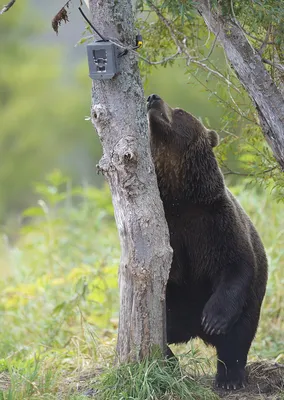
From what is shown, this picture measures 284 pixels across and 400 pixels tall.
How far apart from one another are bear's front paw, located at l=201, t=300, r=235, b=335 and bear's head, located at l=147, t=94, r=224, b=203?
0.75 meters

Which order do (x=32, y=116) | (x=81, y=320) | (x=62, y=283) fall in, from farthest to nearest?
(x=32, y=116)
(x=62, y=283)
(x=81, y=320)

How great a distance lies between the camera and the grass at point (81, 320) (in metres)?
4.72

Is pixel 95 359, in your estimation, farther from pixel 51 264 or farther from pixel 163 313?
pixel 51 264

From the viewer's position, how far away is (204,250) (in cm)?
546

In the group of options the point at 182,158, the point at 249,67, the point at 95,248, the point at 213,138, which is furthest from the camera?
the point at 95,248

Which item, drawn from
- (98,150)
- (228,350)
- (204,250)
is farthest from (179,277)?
(98,150)

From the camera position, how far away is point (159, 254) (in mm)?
4773

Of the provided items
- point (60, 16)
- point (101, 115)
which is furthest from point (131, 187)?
point (60, 16)

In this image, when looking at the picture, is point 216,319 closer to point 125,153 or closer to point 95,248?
point 125,153

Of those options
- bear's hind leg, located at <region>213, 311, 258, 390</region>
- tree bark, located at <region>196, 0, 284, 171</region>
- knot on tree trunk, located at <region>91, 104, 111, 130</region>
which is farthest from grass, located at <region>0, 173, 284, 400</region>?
tree bark, located at <region>196, 0, 284, 171</region>

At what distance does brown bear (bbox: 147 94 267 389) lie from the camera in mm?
5363

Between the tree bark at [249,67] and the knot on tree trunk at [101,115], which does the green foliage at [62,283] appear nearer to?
the knot on tree trunk at [101,115]

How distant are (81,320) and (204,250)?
1.42 m

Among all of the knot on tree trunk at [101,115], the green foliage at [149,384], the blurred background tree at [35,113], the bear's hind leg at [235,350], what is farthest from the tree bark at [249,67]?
the blurred background tree at [35,113]
